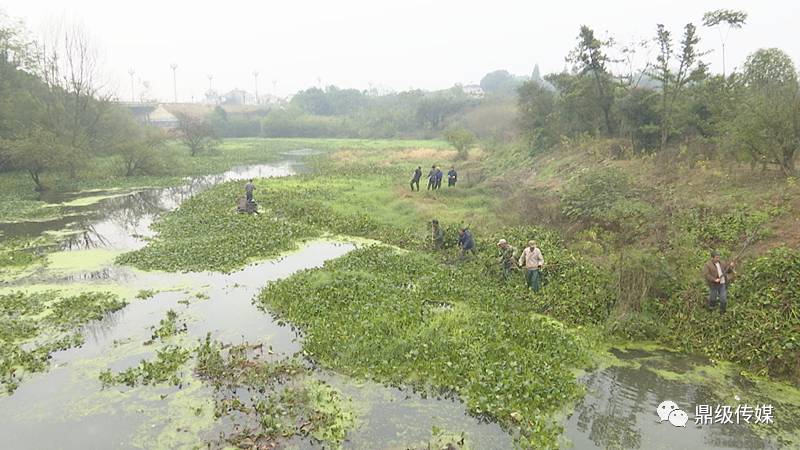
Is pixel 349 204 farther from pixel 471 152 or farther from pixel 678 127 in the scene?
pixel 471 152

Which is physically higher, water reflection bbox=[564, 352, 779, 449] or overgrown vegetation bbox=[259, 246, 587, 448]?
overgrown vegetation bbox=[259, 246, 587, 448]

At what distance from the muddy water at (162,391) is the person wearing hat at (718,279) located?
6182 mm

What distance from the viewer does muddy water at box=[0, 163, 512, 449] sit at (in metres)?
8.43

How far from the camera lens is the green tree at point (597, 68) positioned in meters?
26.9

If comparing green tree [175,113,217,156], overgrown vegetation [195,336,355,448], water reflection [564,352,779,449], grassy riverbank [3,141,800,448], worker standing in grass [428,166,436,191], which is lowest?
water reflection [564,352,779,449]

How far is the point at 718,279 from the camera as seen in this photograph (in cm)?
1121

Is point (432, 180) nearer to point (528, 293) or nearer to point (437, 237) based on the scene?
point (437, 237)

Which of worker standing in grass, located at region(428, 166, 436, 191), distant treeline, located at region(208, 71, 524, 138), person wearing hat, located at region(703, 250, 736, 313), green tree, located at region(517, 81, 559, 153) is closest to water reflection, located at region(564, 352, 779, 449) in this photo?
person wearing hat, located at region(703, 250, 736, 313)

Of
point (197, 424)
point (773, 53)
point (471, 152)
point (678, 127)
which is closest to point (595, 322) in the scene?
point (197, 424)

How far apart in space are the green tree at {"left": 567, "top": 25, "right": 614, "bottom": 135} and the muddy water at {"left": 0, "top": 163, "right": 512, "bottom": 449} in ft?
61.9

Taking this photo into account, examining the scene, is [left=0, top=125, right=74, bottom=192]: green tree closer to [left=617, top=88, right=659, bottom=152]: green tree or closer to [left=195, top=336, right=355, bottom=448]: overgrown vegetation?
[left=195, top=336, right=355, bottom=448]: overgrown vegetation

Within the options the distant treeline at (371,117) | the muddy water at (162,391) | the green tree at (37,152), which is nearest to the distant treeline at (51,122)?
the green tree at (37,152)

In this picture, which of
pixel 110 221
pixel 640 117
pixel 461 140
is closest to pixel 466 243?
pixel 640 117

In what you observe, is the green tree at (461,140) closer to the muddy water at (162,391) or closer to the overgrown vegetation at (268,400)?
the muddy water at (162,391)
